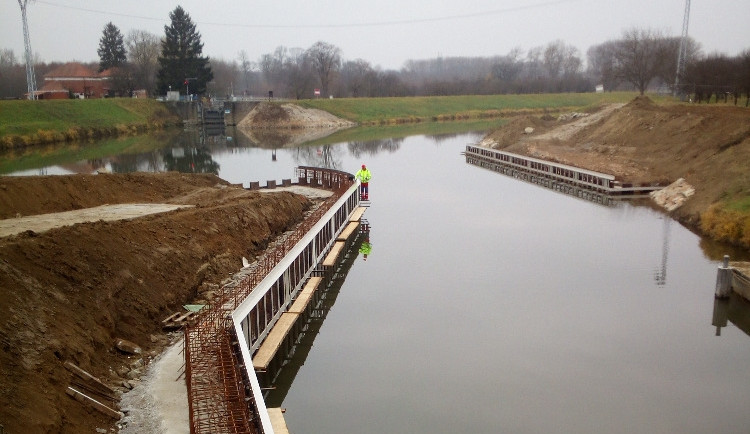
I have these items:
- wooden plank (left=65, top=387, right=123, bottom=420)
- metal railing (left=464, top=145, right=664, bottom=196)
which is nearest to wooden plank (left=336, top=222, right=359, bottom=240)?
wooden plank (left=65, top=387, right=123, bottom=420)

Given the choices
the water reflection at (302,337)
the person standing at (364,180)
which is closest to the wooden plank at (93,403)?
the water reflection at (302,337)

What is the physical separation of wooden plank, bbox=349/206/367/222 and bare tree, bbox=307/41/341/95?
96088mm

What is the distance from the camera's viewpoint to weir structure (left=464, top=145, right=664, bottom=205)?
126 ft

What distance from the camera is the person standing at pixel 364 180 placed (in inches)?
1309

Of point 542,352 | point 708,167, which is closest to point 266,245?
point 542,352

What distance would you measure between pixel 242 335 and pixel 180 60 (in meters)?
84.3

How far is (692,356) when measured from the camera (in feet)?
52.4

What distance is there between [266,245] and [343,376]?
958cm

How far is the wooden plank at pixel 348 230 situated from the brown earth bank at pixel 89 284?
9.08ft

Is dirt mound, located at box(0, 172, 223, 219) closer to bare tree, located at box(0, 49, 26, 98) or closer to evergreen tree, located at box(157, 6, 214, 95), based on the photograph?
evergreen tree, located at box(157, 6, 214, 95)

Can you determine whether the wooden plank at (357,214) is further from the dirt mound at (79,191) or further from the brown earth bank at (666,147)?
the brown earth bank at (666,147)

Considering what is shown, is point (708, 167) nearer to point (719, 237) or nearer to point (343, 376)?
point (719, 237)

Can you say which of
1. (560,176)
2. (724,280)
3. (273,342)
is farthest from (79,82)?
(724,280)

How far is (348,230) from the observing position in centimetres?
2666
